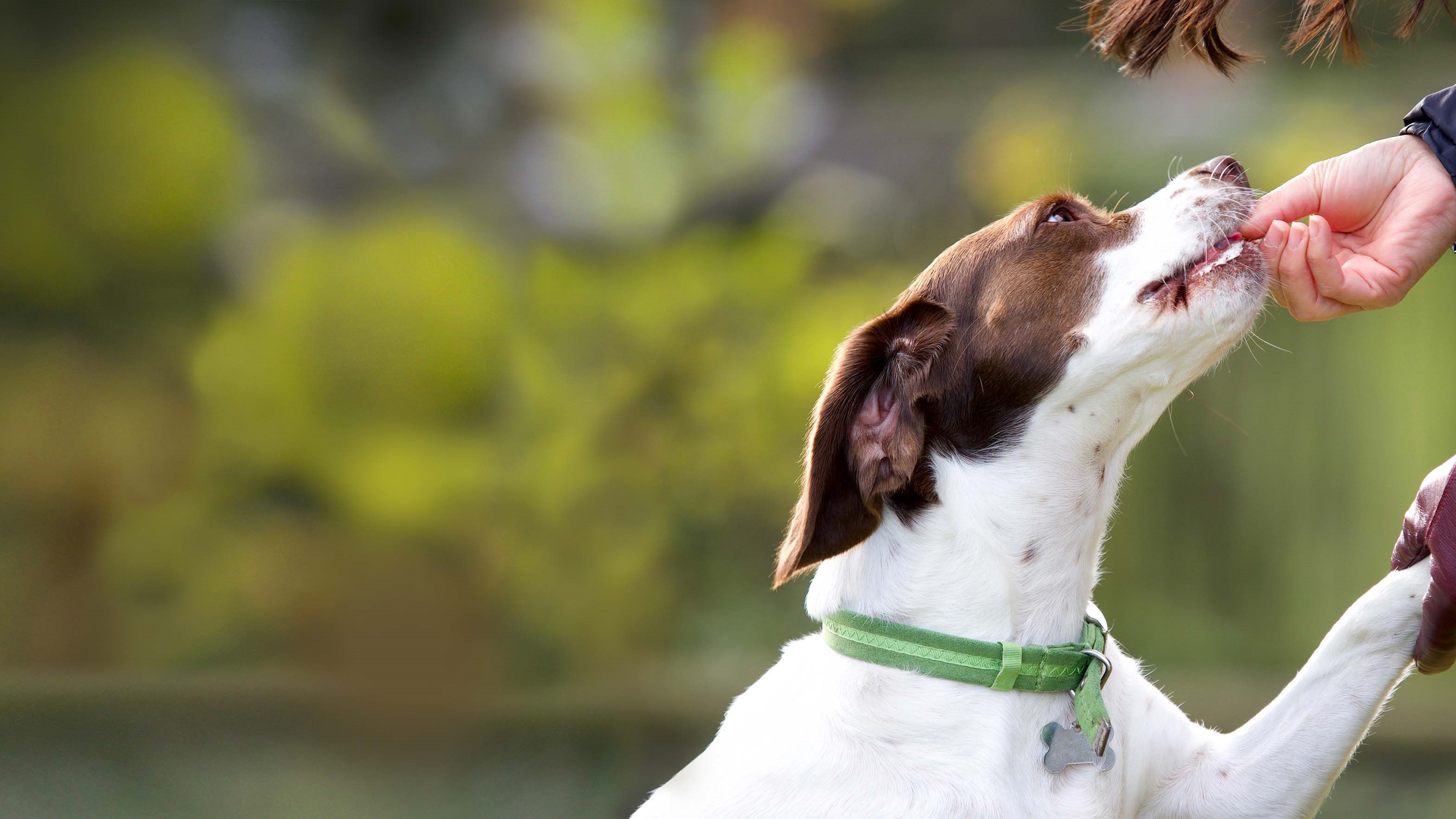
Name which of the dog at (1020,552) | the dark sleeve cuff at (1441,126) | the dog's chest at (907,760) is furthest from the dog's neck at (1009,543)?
the dark sleeve cuff at (1441,126)

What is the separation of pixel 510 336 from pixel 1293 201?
364 centimetres

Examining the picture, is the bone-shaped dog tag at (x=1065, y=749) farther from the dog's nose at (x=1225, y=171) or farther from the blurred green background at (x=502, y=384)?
the blurred green background at (x=502, y=384)

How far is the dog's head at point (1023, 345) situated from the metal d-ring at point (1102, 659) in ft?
1.26

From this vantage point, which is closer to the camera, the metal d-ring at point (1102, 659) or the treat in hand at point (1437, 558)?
the treat in hand at point (1437, 558)

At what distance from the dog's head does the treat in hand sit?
1.41ft

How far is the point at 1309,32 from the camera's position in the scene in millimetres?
2332

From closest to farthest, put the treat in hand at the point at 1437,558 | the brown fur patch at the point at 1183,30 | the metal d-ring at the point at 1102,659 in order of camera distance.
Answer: the treat in hand at the point at 1437,558
the metal d-ring at the point at 1102,659
the brown fur patch at the point at 1183,30

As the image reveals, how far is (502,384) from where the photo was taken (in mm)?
5355

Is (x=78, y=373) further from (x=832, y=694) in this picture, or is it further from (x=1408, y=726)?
(x=1408, y=726)

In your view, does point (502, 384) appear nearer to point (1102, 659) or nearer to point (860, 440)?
point (860, 440)

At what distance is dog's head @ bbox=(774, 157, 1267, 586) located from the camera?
7.20 ft

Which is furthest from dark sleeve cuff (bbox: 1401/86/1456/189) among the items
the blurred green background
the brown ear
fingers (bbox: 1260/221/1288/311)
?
the blurred green background

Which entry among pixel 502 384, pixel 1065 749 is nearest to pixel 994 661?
pixel 1065 749

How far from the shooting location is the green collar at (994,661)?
6.93 feet
